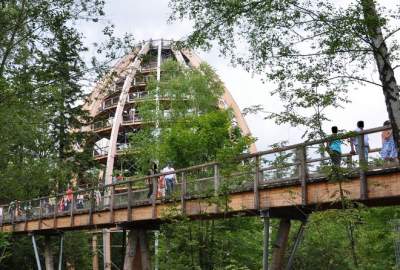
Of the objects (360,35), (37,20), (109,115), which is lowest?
(360,35)

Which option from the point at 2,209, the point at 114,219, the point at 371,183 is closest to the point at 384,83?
the point at 371,183

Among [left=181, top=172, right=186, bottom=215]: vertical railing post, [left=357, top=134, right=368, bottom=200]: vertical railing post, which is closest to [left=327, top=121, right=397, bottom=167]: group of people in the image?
[left=357, top=134, right=368, bottom=200]: vertical railing post

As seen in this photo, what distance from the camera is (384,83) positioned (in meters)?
9.12

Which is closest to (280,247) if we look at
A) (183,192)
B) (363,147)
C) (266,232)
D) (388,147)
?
(266,232)

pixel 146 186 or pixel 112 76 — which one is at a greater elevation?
pixel 112 76

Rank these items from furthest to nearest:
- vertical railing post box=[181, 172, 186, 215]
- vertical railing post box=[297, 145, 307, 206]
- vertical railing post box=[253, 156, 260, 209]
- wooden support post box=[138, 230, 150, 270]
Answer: wooden support post box=[138, 230, 150, 270], vertical railing post box=[181, 172, 186, 215], vertical railing post box=[253, 156, 260, 209], vertical railing post box=[297, 145, 307, 206]

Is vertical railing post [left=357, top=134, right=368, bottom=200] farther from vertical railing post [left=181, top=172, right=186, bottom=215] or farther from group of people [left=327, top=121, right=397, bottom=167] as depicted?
vertical railing post [left=181, top=172, right=186, bottom=215]

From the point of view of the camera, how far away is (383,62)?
9.23 metres

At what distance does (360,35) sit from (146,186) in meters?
9.98

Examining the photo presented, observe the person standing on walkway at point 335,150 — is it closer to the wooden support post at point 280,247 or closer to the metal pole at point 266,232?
the metal pole at point 266,232

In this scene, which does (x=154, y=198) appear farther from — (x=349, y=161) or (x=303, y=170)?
(x=349, y=161)

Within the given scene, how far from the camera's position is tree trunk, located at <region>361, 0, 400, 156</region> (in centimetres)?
904

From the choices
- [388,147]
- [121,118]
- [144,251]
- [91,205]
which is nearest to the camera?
[388,147]

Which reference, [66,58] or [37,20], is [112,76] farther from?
[37,20]
